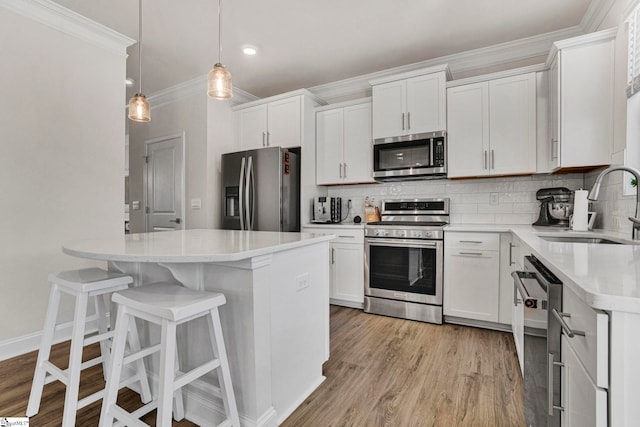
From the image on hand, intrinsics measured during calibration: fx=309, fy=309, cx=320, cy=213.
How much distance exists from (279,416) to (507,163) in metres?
2.77

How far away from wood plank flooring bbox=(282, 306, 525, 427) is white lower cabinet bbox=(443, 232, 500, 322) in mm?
188

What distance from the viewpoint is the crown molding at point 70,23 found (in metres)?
2.35

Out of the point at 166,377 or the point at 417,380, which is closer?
the point at 166,377

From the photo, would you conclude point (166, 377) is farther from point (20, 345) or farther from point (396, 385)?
point (20, 345)

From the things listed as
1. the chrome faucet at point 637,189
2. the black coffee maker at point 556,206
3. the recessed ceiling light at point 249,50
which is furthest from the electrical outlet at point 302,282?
the recessed ceiling light at point 249,50

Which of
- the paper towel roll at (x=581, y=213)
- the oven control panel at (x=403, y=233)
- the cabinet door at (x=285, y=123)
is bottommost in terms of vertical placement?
the oven control panel at (x=403, y=233)

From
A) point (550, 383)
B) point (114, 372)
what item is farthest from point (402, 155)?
point (114, 372)

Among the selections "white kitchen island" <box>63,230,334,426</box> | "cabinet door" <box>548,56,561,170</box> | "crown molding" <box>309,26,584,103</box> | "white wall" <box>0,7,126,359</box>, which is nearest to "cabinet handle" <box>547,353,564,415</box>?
"white kitchen island" <box>63,230,334,426</box>

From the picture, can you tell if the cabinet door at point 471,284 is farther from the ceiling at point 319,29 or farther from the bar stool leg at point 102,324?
the bar stool leg at point 102,324

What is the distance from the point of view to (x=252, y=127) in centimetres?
399

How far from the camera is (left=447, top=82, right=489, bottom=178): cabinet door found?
2.94m

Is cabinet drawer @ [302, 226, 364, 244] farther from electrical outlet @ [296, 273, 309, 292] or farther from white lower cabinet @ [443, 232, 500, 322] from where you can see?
electrical outlet @ [296, 273, 309, 292]

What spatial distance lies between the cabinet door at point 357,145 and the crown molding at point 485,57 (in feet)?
1.41

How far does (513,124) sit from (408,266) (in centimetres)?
162
